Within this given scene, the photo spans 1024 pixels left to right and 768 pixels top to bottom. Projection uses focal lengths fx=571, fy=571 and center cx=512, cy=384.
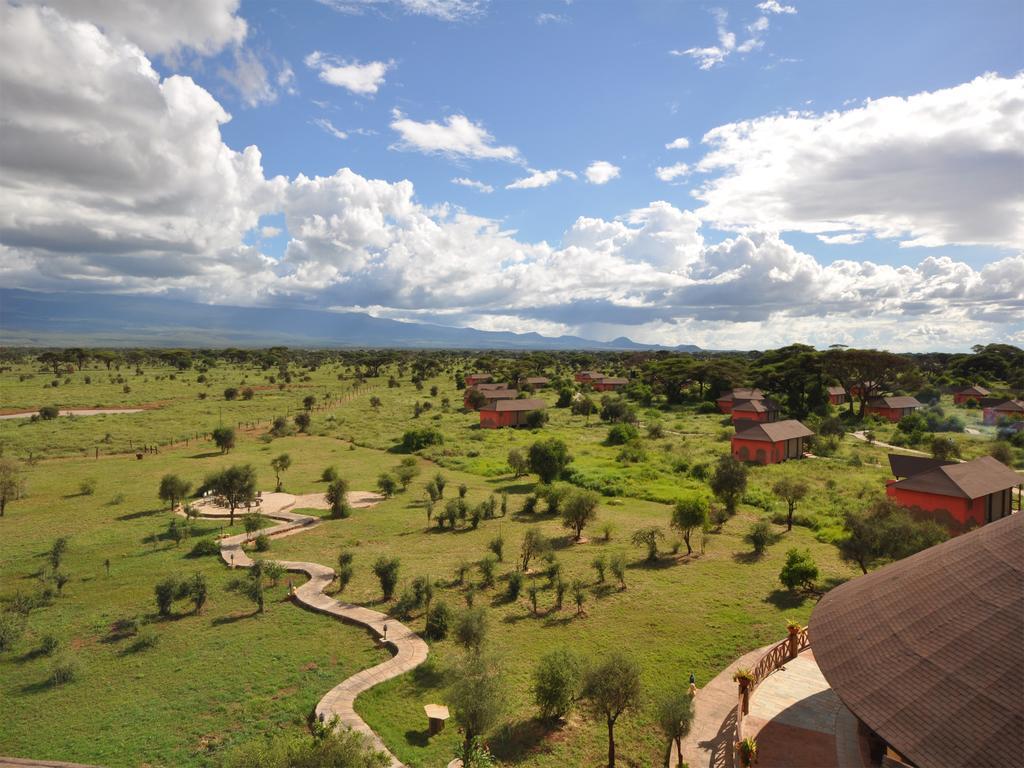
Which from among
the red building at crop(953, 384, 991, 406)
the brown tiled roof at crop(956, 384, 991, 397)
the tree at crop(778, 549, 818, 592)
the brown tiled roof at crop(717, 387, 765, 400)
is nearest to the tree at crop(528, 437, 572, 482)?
the tree at crop(778, 549, 818, 592)

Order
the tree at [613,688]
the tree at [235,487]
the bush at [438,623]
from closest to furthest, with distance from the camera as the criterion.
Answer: the tree at [613,688], the bush at [438,623], the tree at [235,487]

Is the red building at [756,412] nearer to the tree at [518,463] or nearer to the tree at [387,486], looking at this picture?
the tree at [518,463]

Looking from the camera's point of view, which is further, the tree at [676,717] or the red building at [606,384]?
the red building at [606,384]

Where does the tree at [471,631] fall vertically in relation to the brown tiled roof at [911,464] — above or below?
below

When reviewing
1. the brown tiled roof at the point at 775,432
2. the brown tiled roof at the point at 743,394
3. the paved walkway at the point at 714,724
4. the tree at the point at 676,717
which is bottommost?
the paved walkway at the point at 714,724

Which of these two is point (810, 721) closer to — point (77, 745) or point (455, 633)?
point (455, 633)

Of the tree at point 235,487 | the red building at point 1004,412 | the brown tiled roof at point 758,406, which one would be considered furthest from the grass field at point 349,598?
the red building at point 1004,412

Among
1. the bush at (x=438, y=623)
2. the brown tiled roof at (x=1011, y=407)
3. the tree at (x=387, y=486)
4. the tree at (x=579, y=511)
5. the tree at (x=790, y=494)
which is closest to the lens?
the bush at (x=438, y=623)
